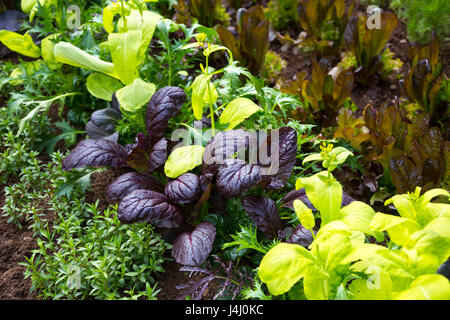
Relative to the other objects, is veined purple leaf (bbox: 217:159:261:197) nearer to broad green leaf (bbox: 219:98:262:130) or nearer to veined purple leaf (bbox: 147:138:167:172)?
broad green leaf (bbox: 219:98:262:130)

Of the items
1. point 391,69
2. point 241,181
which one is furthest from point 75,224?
point 391,69

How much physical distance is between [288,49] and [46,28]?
1.81m

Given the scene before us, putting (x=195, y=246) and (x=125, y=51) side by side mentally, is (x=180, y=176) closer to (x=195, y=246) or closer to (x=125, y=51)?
(x=195, y=246)

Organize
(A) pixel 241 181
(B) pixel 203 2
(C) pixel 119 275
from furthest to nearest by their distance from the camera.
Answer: (B) pixel 203 2
(C) pixel 119 275
(A) pixel 241 181

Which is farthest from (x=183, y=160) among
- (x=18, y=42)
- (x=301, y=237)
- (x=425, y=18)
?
(x=425, y=18)

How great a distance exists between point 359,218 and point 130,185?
1086mm

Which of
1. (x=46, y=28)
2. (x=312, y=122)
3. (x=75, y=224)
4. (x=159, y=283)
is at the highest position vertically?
(x=46, y=28)

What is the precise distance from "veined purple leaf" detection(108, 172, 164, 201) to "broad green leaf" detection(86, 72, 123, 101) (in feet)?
2.27

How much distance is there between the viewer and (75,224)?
7.11 ft

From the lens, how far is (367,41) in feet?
9.89

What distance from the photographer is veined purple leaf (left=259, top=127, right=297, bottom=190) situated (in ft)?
6.57

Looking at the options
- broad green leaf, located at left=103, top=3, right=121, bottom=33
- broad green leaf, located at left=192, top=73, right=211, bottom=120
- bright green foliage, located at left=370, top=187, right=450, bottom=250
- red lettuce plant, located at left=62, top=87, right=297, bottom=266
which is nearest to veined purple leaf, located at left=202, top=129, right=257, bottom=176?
red lettuce plant, located at left=62, top=87, right=297, bottom=266

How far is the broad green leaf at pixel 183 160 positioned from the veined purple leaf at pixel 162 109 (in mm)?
231
